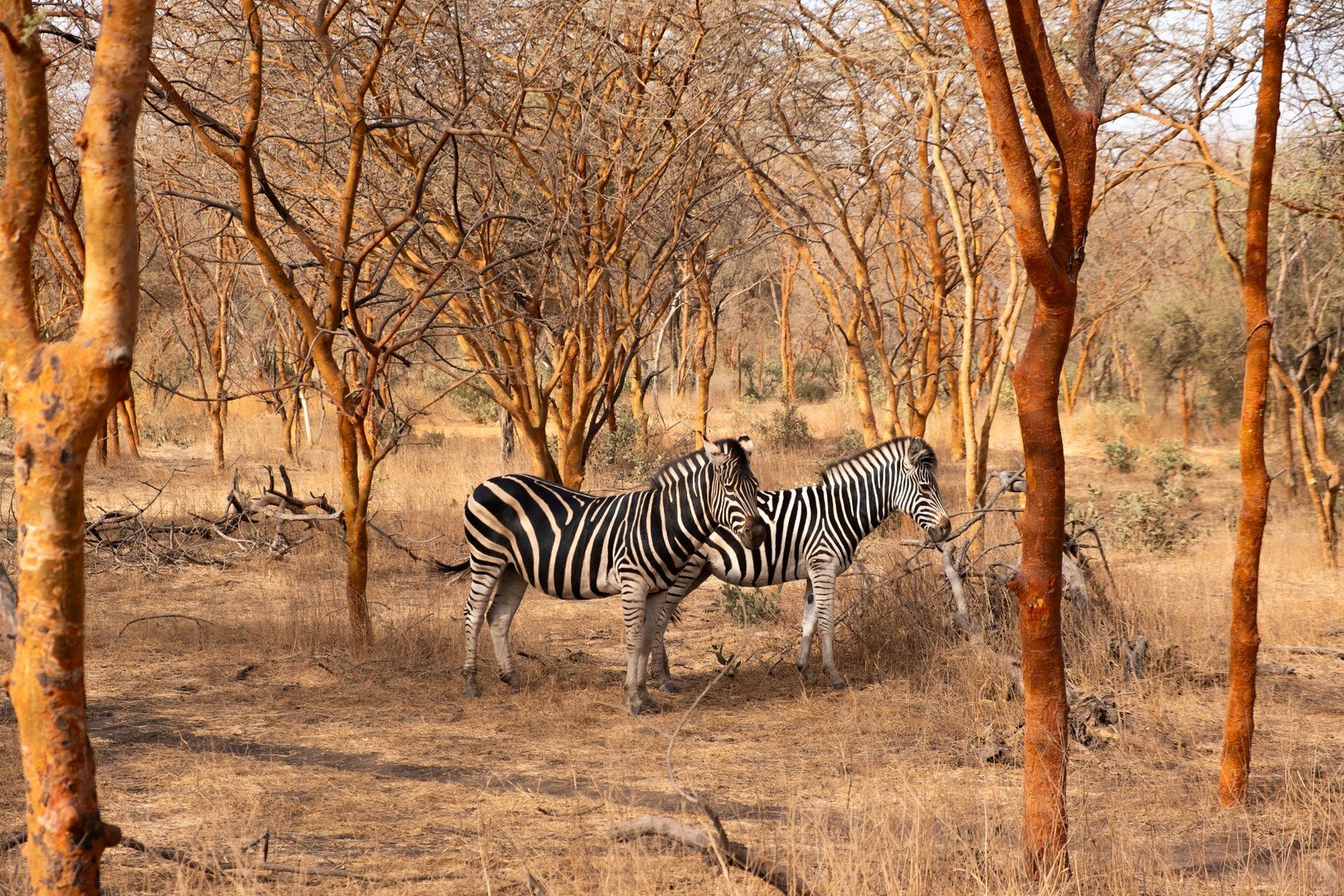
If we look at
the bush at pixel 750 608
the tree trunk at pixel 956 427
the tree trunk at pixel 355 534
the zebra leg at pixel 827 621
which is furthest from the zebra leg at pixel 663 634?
the tree trunk at pixel 956 427

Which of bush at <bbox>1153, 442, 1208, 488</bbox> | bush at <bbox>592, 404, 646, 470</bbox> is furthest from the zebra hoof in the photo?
bush at <bbox>1153, 442, 1208, 488</bbox>

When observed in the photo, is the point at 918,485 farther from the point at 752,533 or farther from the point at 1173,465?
the point at 1173,465

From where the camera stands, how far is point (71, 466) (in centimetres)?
256

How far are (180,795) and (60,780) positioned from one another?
8.83ft

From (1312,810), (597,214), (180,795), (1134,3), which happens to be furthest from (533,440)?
(1312,810)

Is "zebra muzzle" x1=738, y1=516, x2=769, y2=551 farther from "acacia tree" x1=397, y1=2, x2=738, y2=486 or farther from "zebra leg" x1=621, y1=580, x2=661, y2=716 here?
"acacia tree" x1=397, y1=2, x2=738, y2=486

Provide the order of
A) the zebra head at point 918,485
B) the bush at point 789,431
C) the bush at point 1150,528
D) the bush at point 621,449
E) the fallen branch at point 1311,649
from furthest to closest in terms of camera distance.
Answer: the bush at point 789,431
the bush at point 621,449
the bush at point 1150,528
the zebra head at point 918,485
the fallen branch at point 1311,649

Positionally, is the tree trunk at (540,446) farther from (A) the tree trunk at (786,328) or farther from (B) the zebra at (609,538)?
(A) the tree trunk at (786,328)

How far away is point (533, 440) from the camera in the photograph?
411 inches

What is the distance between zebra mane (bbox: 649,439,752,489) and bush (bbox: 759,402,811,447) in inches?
568

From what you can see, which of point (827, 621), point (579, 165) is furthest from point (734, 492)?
point (579, 165)

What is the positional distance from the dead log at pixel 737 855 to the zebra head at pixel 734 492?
3.07 meters

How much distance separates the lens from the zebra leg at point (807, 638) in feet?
23.9

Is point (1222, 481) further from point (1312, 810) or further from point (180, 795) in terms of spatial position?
point (180, 795)
